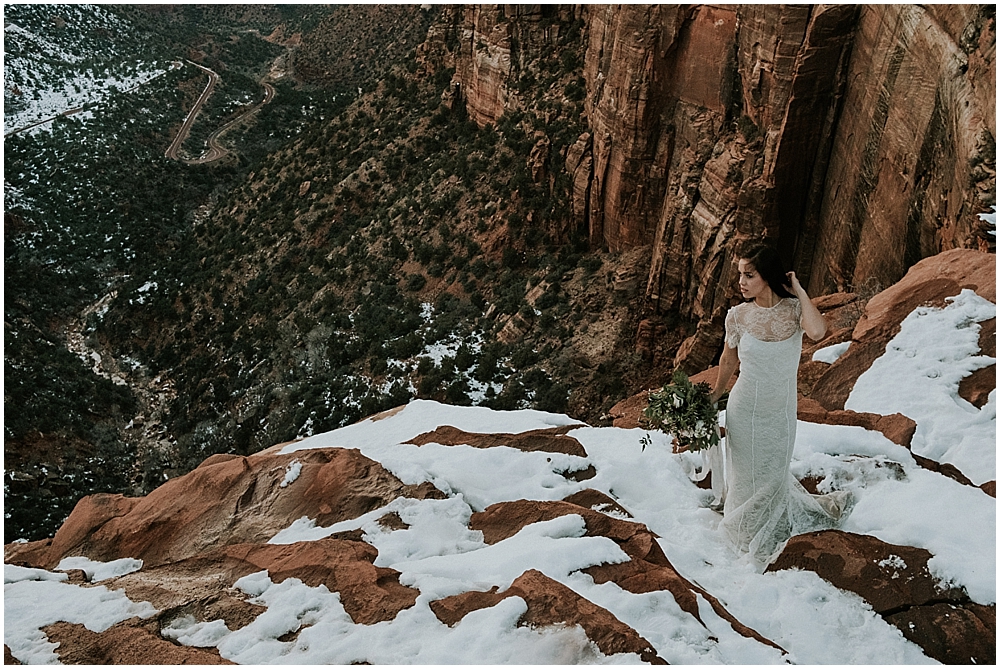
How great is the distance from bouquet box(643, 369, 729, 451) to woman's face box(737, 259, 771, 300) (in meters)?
0.91

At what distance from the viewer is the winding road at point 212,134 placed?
143 feet

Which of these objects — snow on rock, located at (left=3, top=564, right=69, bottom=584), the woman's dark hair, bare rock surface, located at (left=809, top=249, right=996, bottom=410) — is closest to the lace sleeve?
the woman's dark hair

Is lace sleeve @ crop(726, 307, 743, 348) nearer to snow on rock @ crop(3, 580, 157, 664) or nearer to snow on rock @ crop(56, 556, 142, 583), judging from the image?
snow on rock @ crop(3, 580, 157, 664)

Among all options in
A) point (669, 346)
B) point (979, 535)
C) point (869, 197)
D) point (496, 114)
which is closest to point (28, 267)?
point (496, 114)

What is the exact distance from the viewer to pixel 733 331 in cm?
473

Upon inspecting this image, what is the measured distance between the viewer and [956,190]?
313 inches

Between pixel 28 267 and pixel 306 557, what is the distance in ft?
112

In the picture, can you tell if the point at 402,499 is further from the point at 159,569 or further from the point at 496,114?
the point at 496,114

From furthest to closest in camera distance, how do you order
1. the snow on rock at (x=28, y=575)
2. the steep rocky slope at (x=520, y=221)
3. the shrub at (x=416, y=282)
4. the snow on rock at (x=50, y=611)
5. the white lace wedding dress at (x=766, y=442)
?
the shrub at (x=416, y=282) < the steep rocky slope at (x=520, y=221) < the snow on rock at (x=28, y=575) < the white lace wedding dress at (x=766, y=442) < the snow on rock at (x=50, y=611)

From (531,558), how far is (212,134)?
48.9m

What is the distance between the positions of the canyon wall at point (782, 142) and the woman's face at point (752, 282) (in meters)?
4.54

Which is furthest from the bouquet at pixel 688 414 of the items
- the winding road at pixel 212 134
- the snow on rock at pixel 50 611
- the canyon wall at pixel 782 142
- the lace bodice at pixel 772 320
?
the winding road at pixel 212 134

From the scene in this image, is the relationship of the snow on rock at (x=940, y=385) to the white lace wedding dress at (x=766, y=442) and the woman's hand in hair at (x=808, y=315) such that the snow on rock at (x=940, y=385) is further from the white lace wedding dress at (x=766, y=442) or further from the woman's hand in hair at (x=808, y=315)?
the woman's hand in hair at (x=808, y=315)

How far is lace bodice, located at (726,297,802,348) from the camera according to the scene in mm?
4430
